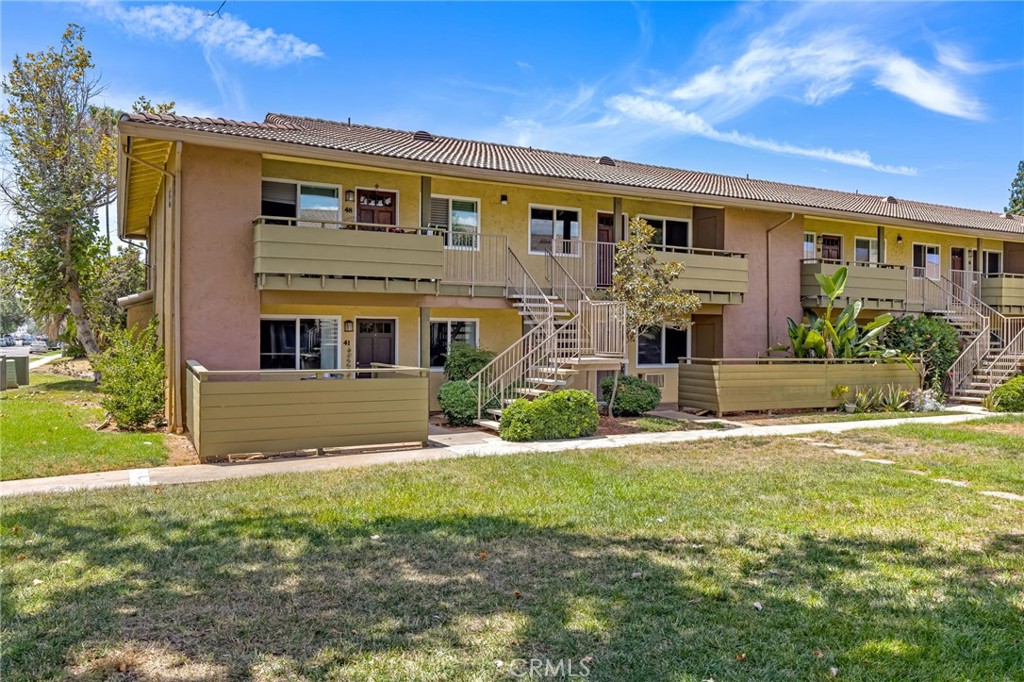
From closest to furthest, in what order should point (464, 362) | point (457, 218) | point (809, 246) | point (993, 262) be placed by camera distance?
point (464, 362)
point (457, 218)
point (809, 246)
point (993, 262)

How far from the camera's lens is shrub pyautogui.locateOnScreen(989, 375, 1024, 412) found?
17.2 meters

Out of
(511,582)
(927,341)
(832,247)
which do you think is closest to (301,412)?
(511,582)

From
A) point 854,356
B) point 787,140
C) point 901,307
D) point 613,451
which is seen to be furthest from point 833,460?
point 787,140

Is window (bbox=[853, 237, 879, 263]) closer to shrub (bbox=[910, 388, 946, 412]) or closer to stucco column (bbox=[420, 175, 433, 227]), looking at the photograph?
shrub (bbox=[910, 388, 946, 412])

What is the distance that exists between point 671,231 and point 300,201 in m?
10.4

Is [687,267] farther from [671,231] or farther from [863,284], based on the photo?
[863,284]

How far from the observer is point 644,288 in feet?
45.9

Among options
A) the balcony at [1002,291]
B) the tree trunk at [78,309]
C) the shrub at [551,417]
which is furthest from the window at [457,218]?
the balcony at [1002,291]

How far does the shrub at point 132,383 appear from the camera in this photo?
11945mm

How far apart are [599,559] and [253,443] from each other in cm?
636

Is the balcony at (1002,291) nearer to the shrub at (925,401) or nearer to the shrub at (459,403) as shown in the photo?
the shrub at (925,401)

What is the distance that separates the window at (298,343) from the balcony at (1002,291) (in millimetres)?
22498

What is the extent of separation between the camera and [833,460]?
393 inches

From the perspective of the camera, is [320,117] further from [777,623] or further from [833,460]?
[777,623]
